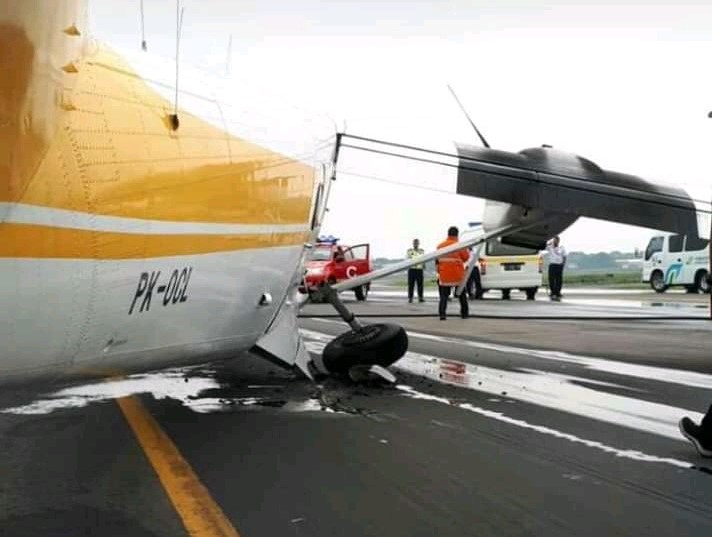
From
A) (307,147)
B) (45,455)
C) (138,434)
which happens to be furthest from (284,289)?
(45,455)

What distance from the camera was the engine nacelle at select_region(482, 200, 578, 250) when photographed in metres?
9.89

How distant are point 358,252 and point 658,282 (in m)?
11.9

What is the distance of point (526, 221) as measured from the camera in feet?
32.7

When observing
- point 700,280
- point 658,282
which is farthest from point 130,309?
point 658,282

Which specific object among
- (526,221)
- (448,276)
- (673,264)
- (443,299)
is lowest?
(443,299)

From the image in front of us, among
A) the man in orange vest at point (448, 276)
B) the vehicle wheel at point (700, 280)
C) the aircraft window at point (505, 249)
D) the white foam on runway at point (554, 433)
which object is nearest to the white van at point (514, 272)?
the vehicle wheel at point (700, 280)

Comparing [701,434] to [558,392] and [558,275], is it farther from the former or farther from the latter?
[558,275]

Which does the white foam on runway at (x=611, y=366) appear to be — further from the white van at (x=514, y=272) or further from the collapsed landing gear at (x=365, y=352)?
the white van at (x=514, y=272)

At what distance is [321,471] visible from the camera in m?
5.42

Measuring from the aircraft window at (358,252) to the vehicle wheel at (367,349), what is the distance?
20549 millimetres

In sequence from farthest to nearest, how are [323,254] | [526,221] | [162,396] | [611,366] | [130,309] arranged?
[323,254] < [611,366] < [526,221] < [162,396] < [130,309]

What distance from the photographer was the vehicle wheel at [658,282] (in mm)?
32750

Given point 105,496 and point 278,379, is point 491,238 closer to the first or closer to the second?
point 278,379

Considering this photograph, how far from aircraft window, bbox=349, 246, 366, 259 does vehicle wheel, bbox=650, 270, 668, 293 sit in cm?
1159
